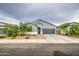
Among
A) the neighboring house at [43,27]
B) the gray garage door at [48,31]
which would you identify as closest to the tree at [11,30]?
the neighboring house at [43,27]

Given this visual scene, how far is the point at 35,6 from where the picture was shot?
349cm

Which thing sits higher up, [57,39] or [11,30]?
[11,30]

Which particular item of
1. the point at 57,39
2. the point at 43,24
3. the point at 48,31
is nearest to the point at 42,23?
the point at 43,24

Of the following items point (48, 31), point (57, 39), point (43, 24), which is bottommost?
point (57, 39)

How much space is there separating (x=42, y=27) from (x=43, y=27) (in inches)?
0.6

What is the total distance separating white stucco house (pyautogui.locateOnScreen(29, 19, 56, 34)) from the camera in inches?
138

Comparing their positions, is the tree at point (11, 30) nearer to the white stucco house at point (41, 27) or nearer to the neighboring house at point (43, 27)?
the white stucco house at point (41, 27)

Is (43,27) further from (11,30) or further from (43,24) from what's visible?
(11,30)

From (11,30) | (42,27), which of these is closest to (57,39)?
(42,27)

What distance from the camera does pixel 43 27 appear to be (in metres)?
3.55

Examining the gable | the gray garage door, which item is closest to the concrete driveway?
the gray garage door

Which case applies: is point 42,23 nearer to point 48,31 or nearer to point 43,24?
point 43,24

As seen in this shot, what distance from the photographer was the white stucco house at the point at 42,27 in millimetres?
3498

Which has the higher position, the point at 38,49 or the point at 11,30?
the point at 11,30
